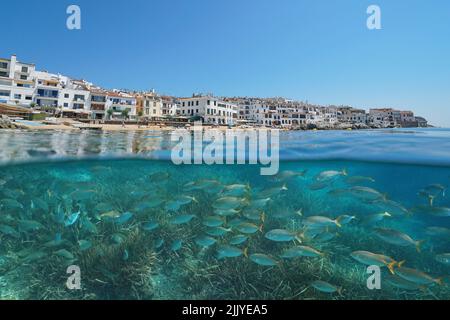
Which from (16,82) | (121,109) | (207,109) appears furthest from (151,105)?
(16,82)

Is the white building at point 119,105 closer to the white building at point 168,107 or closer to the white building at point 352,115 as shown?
the white building at point 168,107

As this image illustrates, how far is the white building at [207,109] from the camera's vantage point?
55856 mm

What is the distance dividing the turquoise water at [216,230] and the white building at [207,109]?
42.1 m

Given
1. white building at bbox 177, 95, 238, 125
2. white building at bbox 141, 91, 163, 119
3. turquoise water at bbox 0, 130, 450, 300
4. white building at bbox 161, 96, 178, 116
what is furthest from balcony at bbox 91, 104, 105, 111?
turquoise water at bbox 0, 130, 450, 300

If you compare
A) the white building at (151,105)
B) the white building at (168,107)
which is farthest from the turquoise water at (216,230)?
the white building at (168,107)

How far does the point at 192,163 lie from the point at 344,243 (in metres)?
7.67

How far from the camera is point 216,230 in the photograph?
6418mm

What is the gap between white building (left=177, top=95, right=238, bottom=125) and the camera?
2199 inches

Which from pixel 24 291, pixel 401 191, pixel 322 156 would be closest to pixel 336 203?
pixel 322 156

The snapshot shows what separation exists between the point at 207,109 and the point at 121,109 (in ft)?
55.0

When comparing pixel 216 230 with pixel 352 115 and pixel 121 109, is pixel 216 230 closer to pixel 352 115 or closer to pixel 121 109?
pixel 121 109

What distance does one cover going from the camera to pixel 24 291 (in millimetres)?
6453

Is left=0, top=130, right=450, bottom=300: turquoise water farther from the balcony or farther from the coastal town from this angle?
the balcony
